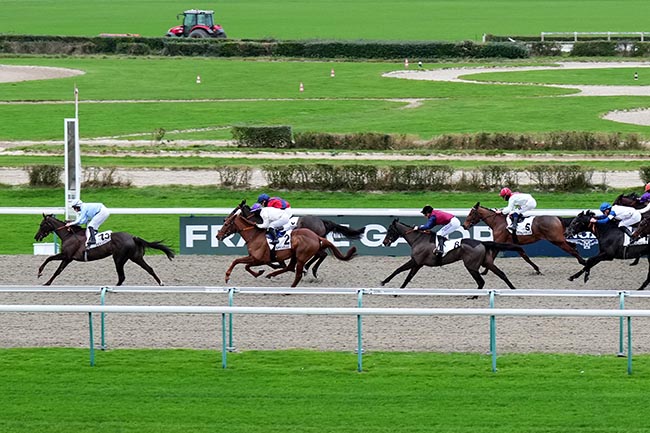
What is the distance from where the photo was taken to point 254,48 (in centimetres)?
5300

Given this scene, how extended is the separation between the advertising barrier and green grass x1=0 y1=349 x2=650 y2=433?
6.07 m

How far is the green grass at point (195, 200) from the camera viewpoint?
68.1ft

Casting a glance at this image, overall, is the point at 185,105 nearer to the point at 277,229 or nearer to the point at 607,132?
the point at 607,132

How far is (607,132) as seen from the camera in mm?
31156

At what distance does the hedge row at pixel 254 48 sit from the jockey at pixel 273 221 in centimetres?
3597

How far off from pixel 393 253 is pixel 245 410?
8.20 meters

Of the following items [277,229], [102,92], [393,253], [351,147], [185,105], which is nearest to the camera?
[277,229]

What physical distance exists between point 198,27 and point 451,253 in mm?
44541

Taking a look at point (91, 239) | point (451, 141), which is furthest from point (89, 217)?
point (451, 141)

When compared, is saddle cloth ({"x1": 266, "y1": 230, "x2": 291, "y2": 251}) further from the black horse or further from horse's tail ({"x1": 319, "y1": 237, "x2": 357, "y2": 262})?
the black horse

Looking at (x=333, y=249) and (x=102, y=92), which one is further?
(x=102, y=92)

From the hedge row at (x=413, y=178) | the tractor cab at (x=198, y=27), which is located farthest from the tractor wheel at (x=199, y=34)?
the hedge row at (x=413, y=178)

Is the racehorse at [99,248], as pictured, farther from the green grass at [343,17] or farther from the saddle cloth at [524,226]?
the green grass at [343,17]

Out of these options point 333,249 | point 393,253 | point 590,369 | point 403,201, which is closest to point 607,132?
point 403,201
